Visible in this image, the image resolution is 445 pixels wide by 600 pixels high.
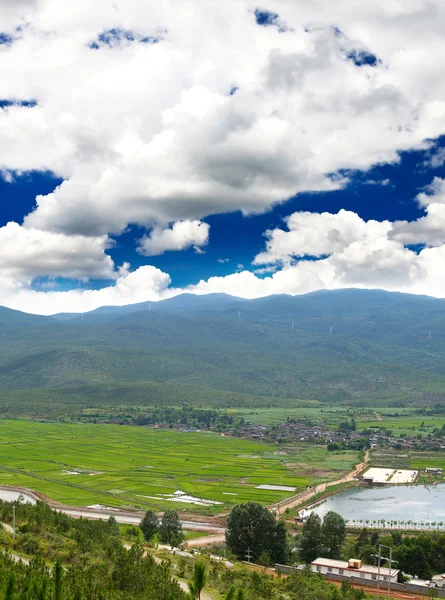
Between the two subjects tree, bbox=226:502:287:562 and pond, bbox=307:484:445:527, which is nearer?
tree, bbox=226:502:287:562

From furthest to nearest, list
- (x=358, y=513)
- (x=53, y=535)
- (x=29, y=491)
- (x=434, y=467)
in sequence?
(x=434, y=467) → (x=29, y=491) → (x=358, y=513) → (x=53, y=535)

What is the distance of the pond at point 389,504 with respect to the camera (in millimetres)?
68438

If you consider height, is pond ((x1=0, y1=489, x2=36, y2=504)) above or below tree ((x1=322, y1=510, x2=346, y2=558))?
below

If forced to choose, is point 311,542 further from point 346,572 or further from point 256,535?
point 346,572

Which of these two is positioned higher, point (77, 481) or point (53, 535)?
point (53, 535)

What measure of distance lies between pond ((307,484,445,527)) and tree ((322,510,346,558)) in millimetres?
18639

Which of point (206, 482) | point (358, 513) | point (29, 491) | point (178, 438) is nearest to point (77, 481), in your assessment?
point (29, 491)

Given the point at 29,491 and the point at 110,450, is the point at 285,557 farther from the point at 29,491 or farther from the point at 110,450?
the point at 110,450

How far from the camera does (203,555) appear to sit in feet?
133

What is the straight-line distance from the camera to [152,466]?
326 ft

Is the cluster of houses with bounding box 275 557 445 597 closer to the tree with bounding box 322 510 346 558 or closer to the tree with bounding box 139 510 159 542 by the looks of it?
the tree with bounding box 322 510 346 558

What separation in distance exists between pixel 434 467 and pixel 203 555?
74501 millimetres

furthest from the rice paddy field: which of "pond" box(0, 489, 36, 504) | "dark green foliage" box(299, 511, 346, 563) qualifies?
"dark green foliage" box(299, 511, 346, 563)

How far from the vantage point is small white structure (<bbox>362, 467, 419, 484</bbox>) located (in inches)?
3620
